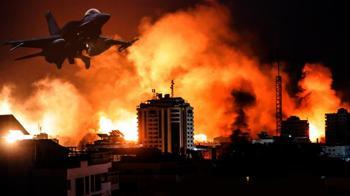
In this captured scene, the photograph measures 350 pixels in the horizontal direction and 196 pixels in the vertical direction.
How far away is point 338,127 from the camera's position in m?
150

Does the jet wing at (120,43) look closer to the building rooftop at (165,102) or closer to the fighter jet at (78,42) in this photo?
the fighter jet at (78,42)

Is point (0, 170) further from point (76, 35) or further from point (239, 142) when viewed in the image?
point (239, 142)

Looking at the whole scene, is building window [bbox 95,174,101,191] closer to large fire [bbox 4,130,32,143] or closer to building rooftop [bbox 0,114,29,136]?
large fire [bbox 4,130,32,143]

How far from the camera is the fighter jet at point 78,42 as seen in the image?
44559 millimetres

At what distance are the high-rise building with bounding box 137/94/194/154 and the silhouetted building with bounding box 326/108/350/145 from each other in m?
36.3

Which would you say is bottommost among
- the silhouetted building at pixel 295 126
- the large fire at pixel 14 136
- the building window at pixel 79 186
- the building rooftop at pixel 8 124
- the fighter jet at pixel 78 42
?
the building window at pixel 79 186

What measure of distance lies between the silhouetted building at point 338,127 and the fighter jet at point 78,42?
105697 millimetres

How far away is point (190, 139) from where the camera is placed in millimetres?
140000

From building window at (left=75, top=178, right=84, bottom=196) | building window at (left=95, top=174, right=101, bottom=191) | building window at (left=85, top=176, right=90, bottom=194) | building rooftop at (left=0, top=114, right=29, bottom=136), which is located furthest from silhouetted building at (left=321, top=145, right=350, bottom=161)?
building rooftop at (left=0, top=114, right=29, bottom=136)

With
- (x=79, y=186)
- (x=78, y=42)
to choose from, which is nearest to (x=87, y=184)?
(x=79, y=186)

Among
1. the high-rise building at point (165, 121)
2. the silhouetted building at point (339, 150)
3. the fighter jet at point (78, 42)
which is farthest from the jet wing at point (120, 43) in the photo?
the high-rise building at point (165, 121)

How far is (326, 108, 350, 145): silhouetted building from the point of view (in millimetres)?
145875

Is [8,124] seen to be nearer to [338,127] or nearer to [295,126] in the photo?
[295,126]

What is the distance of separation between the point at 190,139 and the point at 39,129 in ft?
206
